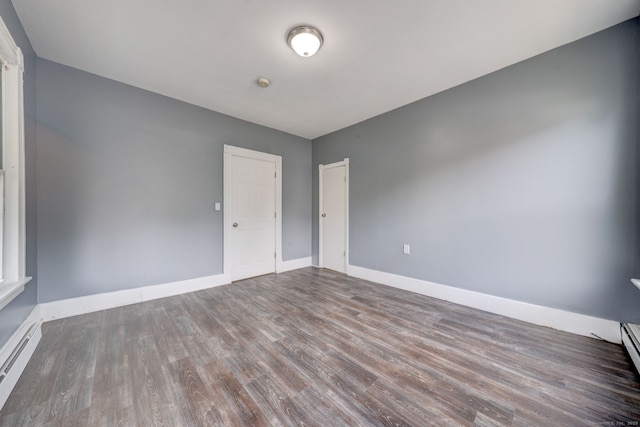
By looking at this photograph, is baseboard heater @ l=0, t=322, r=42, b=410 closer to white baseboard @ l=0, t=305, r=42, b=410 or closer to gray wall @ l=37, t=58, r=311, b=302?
white baseboard @ l=0, t=305, r=42, b=410

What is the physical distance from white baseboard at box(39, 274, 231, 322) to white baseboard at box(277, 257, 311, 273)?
1.20m

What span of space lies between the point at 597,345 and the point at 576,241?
868 mm

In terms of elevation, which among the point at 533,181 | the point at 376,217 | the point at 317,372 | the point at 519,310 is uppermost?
the point at 533,181

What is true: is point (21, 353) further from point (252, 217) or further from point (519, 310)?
point (519, 310)

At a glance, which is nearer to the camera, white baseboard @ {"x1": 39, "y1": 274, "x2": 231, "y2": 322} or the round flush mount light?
the round flush mount light

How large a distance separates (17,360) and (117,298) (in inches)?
45.1

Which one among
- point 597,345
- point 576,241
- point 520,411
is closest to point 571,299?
point 597,345

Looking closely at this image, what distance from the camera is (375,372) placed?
5.29ft

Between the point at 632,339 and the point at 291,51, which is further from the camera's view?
the point at 291,51

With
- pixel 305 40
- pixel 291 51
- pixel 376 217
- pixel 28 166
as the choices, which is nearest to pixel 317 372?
pixel 376 217

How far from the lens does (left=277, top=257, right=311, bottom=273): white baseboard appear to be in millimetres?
4287

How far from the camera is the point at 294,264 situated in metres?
4.47

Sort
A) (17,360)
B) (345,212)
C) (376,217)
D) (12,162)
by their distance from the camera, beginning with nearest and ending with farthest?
(17,360), (12,162), (376,217), (345,212)

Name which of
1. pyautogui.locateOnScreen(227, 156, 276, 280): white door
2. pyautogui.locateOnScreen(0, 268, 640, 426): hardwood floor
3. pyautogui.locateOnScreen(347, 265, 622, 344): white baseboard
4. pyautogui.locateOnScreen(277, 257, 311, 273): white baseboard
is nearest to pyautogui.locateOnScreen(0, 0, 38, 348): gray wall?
pyautogui.locateOnScreen(0, 268, 640, 426): hardwood floor
